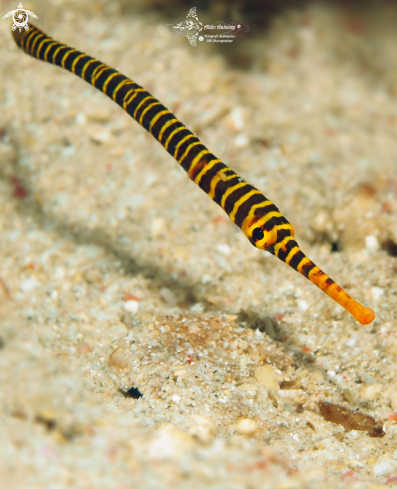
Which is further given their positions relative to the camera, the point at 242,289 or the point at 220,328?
the point at 242,289


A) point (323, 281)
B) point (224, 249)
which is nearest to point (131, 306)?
point (224, 249)

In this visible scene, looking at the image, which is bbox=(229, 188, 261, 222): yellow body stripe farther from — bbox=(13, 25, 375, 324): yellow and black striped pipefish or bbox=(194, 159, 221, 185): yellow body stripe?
bbox=(194, 159, 221, 185): yellow body stripe

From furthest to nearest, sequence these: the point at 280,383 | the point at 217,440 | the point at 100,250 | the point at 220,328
A: the point at 100,250 < the point at 220,328 < the point at 280,383 < the point at 217,440

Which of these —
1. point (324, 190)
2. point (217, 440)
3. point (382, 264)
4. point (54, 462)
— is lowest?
point (54, 462)

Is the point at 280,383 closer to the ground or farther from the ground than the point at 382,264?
closer to the ground

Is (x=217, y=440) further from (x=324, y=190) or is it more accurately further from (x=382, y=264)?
(x=324, y=190)

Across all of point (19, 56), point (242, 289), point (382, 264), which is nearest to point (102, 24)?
point (19, 56)

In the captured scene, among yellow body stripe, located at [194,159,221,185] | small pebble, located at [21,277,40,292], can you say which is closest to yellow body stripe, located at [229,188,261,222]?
yellow body stripe, located at [194,159,221,185]
